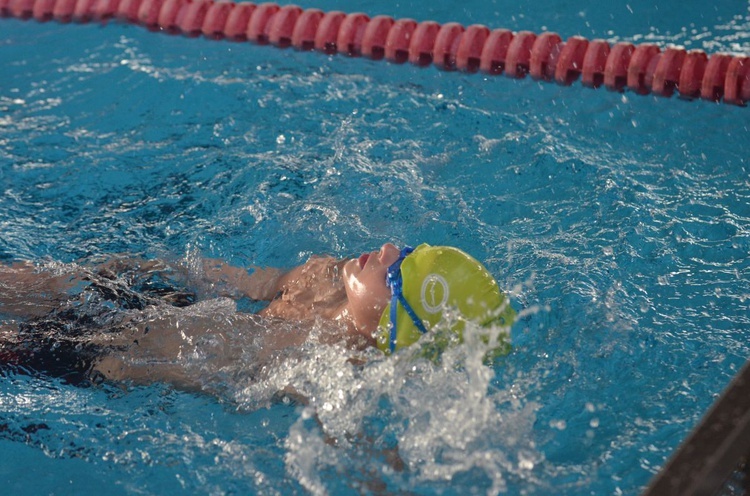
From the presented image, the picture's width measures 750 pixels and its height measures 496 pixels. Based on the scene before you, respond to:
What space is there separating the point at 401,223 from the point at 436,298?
1020mm

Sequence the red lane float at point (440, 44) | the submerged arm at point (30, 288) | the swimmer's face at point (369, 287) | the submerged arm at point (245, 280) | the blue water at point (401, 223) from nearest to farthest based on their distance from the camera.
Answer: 1. the blue water at point (401, 223)
2. the swimmer's face at point (369, 287)
3. the submerged arm at point (30, 288)
4. the submerged arm at point (245, 280)
5. the red lane float at point (440, 44)

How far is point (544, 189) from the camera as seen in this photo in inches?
149

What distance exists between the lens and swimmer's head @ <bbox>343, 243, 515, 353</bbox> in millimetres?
2615

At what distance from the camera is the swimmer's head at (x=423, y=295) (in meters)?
2.62

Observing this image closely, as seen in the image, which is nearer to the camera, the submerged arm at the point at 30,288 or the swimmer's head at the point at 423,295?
the swimmer's head at the point at 423,295

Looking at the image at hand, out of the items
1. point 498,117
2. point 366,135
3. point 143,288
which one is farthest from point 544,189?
point 143,288

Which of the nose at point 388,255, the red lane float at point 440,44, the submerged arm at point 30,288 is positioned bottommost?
the submerged arm at point 30,288

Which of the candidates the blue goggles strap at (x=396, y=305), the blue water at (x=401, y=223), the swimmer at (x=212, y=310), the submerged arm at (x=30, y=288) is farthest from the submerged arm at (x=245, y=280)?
the blue goggles strap at (x=396, y=305)

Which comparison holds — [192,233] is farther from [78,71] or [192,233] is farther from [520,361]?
[78,71]

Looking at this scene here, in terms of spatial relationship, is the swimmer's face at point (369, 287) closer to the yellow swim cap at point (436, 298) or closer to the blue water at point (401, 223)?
the yellow swim cap at point (436, 298)

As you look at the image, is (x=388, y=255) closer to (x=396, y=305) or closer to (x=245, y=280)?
(x=396, y=305)

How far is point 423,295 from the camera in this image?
8.61 ft

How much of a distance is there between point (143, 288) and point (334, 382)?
3.28ft

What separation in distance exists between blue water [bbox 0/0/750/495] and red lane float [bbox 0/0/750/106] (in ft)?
0.33
